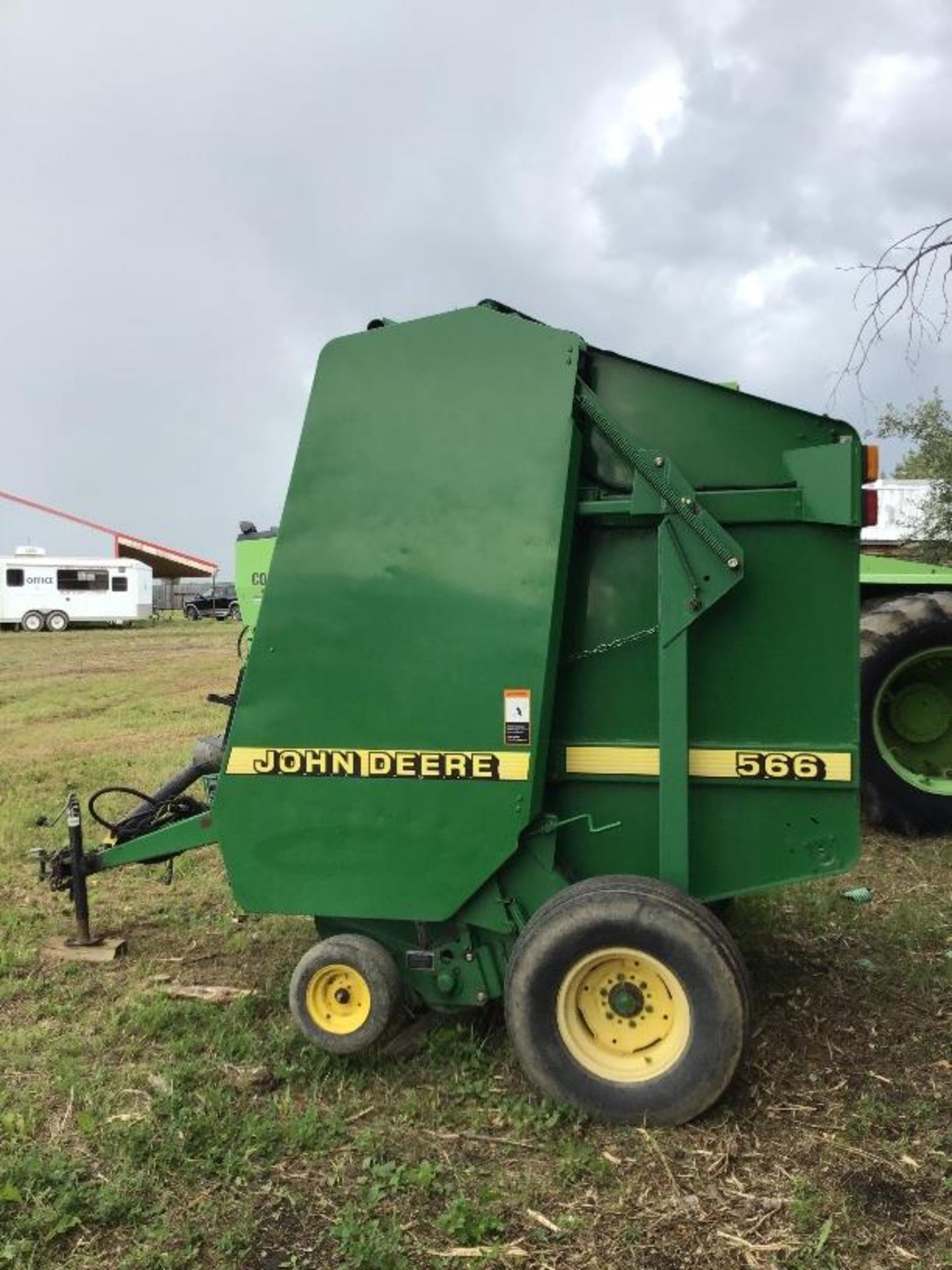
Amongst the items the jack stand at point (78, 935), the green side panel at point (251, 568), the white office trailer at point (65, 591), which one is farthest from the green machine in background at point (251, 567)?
the white office trailer at point (65, 591)

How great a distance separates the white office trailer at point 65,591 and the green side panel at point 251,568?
26.4m

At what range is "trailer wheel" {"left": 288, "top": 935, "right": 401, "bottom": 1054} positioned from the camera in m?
3.16

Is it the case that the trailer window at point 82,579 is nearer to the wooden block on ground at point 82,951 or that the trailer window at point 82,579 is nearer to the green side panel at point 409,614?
the wooden block on ground at point 82,951

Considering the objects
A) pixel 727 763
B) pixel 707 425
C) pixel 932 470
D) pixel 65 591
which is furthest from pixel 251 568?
pixel 65 591

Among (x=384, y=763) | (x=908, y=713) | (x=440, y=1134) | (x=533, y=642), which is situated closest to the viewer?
(x=440, y=1134)

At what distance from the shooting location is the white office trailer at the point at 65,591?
3125 centimetres

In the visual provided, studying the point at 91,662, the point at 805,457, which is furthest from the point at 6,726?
the point at 805,457

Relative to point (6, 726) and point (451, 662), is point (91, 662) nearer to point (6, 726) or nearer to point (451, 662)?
point (6, 726)

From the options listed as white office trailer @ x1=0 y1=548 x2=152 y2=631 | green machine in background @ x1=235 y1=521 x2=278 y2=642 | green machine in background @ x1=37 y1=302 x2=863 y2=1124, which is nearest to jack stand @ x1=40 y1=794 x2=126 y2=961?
green machine in background @ x1=37 y1=302 x2=863 y2=1124

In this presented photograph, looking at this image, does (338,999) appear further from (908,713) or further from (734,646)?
(908,713)

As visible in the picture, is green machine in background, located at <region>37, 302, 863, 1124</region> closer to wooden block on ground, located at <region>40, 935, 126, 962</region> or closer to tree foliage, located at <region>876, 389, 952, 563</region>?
wooden block on ground, located at <region>40, 935, 126, 962</region>

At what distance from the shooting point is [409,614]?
3.11 meters

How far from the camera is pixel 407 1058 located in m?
3.30

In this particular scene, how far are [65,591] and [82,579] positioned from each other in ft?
2.12
